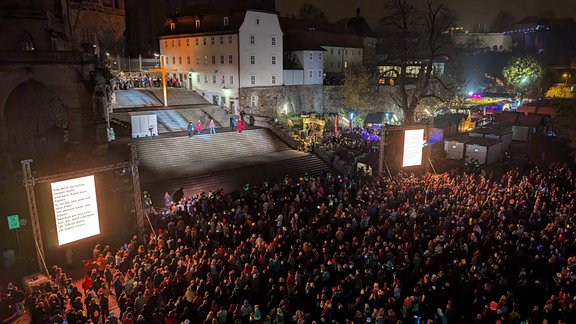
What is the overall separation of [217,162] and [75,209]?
13.3 metres

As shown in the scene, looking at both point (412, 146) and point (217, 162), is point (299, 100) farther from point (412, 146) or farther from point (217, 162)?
point (412, 146)

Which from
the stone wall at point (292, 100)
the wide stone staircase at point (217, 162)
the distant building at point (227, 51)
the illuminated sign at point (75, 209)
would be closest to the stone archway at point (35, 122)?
the wide stone staircase at point (217, 162)

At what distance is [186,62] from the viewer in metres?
46.0

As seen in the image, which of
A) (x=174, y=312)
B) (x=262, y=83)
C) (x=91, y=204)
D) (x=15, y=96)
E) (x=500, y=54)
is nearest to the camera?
(x=174, y=312)

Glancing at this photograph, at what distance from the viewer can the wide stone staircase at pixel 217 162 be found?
22.8 m

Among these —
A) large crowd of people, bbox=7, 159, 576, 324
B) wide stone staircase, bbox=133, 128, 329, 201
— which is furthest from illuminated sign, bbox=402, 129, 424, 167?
wide stone staircase, bbox=133, 128, 329, 201

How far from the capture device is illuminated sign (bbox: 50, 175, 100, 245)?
12953 mm

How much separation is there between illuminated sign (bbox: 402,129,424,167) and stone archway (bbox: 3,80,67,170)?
62.1ft

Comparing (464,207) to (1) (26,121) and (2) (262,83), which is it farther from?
(2) (262,83)

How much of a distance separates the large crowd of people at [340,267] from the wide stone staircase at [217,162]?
522 cm

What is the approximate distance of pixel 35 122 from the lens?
2384 cm

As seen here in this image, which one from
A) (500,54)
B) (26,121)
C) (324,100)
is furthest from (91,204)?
(500,54)

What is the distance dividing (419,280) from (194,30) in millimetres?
40121

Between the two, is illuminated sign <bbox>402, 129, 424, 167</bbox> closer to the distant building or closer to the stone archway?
the stone archway
